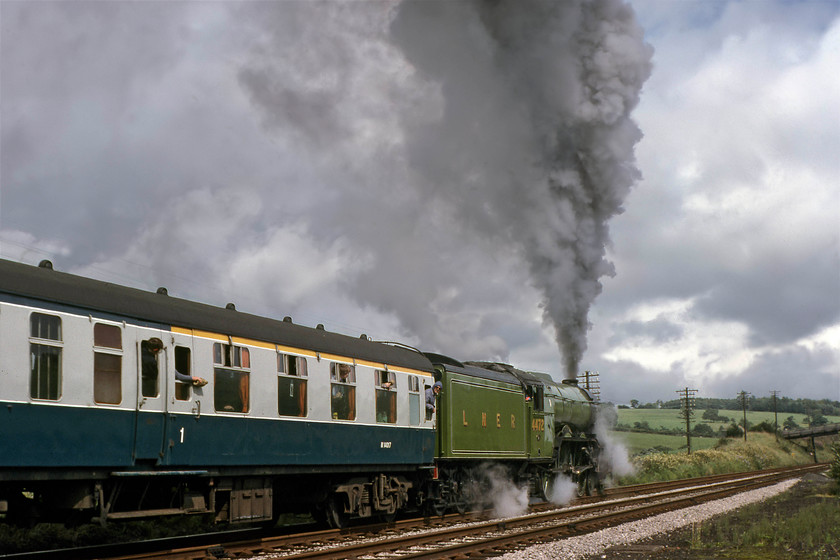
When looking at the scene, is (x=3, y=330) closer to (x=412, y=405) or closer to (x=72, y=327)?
(x=72, y=327)

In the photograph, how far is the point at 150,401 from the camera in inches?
457

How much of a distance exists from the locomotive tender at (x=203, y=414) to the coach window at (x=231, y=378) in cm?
2

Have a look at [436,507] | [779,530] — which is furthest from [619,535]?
[436,507]

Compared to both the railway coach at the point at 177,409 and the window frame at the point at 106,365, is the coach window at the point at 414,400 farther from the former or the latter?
the window frame at the point at 106,365

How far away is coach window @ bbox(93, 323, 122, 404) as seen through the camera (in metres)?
10.8

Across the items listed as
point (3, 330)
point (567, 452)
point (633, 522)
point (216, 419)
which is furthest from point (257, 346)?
point (567, 452)

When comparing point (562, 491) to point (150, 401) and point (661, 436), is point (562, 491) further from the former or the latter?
point (661, 436)

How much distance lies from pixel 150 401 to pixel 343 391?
482 cm

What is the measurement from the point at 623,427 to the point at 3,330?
122 m

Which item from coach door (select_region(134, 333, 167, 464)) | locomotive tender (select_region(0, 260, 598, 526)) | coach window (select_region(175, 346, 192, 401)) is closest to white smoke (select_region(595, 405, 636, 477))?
locomotive tender (select_region(0, 260, 598, 526))

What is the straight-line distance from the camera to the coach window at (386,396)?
1692cm

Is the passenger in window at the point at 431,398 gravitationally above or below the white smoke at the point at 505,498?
above

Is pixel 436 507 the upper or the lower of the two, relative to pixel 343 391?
lower

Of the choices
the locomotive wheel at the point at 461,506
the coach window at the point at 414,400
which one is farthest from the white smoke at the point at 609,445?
the coach window at the point at 414,400
